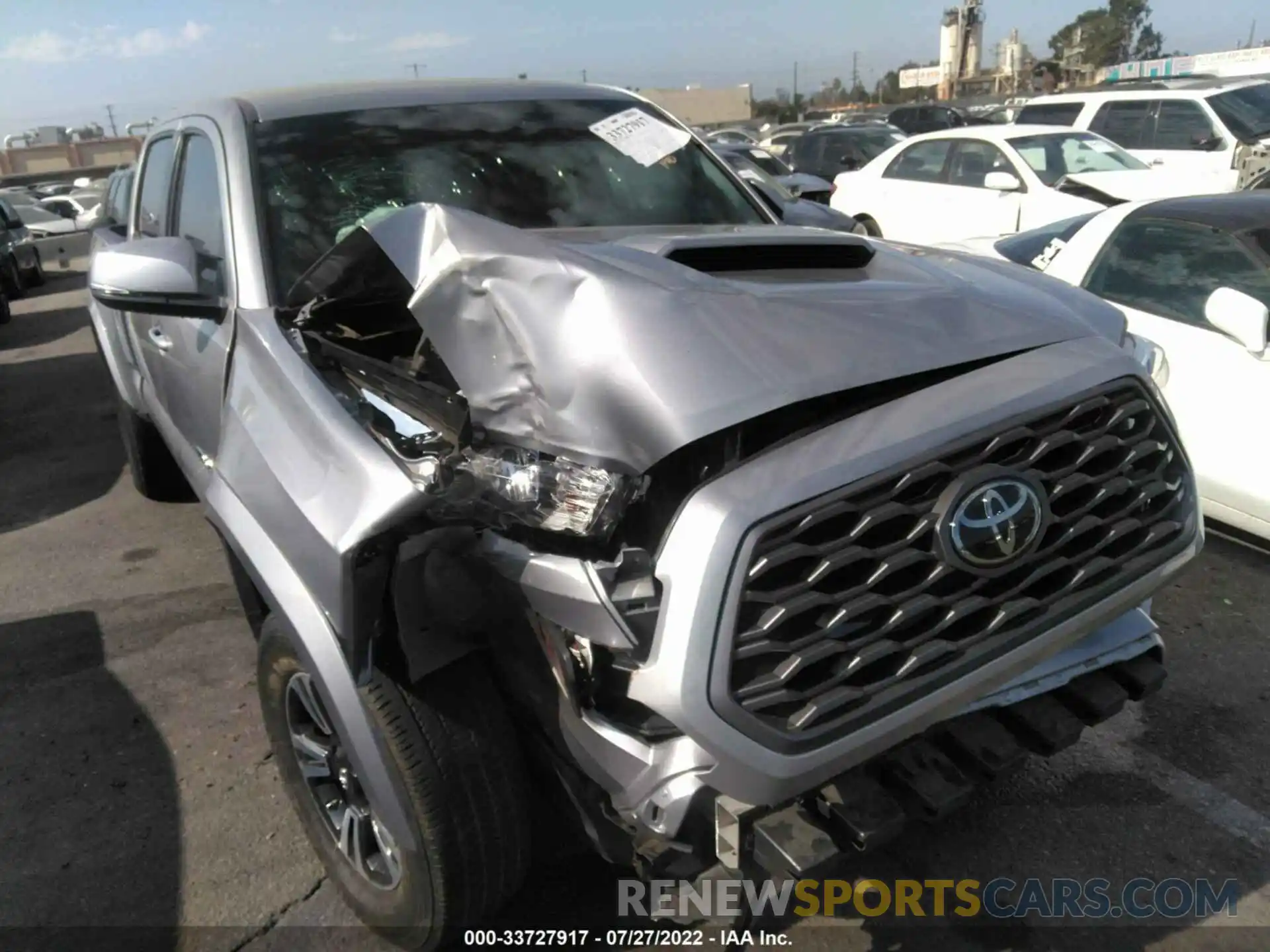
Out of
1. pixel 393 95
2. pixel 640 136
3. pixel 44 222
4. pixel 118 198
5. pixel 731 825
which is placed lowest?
pixel 44 222

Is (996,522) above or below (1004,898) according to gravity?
above

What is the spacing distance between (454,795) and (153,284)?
164 centimetres

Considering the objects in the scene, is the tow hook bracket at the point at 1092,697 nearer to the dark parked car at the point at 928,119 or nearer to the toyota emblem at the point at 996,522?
the toyota emblem at the point at 996,522

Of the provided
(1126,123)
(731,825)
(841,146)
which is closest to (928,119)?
(841,146)

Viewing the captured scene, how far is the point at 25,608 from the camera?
A: 4.58 meters

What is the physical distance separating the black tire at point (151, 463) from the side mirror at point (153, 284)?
7.93 ft

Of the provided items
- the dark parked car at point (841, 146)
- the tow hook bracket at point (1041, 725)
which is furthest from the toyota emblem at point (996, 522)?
the dark parked car at point (841, 146)

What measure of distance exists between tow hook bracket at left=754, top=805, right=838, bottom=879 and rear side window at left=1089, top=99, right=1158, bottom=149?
1267 centimetres

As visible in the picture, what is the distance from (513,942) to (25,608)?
3242 millimetres

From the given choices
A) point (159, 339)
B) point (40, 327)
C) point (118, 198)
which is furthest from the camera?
point (40, 327)

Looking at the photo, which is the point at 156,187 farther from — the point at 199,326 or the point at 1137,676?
the point at 1137,676

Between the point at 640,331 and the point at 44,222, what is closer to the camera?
the point at 640,331

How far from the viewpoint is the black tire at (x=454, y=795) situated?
2094 mm

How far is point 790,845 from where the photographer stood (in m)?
1.85
